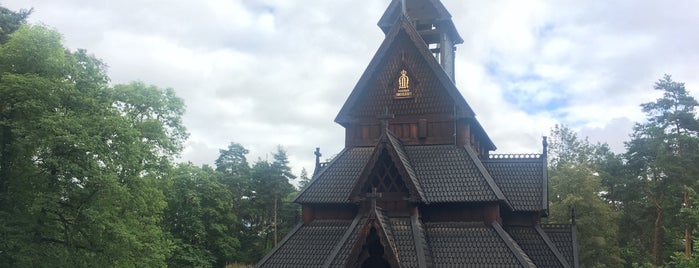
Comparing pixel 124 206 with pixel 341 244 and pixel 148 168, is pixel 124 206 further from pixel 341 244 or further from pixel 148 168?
pixel 341 244

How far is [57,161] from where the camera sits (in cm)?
1622

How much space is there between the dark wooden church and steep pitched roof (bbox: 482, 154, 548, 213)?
0.04m

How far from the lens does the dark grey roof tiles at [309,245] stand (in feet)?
49.9

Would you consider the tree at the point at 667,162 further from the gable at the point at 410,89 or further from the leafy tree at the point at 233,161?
the leafy tree at the point at 233,161

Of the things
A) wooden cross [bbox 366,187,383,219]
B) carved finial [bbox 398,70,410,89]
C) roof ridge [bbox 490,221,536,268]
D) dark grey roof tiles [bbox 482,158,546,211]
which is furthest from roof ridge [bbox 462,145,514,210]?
wooden cross [bbox 366,187,383,219]

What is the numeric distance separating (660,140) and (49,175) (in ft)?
121

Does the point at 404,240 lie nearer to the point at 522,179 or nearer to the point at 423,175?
the point at 423,175

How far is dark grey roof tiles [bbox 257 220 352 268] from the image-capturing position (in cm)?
1522

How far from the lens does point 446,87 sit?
56.4 feet

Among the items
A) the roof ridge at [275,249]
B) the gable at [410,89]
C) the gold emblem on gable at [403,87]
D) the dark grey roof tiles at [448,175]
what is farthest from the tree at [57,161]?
the dark grey roof tiles at [448,175]

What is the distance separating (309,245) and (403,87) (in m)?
5.83

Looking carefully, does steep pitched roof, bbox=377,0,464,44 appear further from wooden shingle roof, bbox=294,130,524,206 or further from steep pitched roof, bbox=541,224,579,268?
steep pitched roof, bbox=541,224,579,268

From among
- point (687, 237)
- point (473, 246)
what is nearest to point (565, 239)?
point (473, 246)

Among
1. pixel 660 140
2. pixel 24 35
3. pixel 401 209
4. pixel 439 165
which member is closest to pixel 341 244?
pixel 401 209
